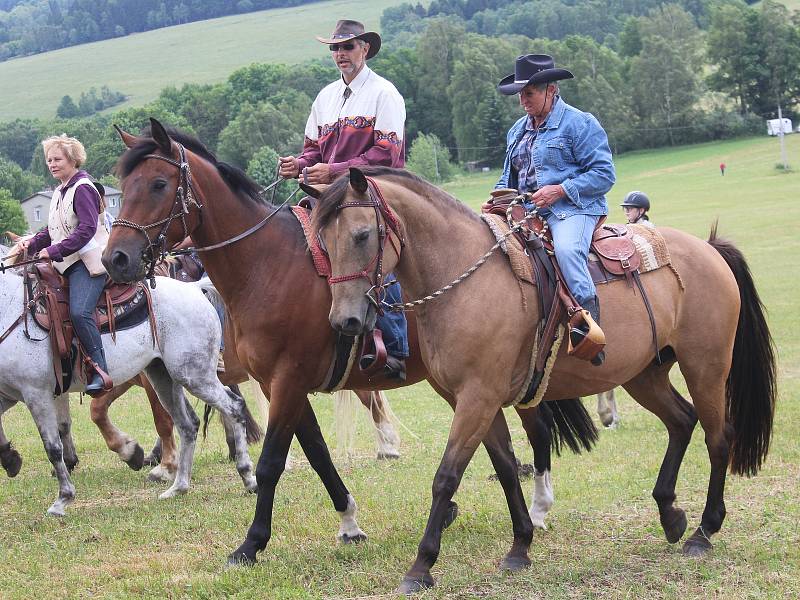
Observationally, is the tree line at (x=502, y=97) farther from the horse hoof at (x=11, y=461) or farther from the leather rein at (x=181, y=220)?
the leather rein at (x=181, y=220)

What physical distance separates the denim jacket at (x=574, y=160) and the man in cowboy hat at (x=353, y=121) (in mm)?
1183

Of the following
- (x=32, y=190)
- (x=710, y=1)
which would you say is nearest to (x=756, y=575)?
(x=32, y=190)

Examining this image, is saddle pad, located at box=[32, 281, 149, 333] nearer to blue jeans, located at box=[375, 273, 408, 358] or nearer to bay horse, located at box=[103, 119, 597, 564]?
bay horse, located at box=[103, 119, 597, 564]

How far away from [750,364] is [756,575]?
6.14 ft

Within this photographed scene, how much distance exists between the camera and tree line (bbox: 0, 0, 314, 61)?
179 metres

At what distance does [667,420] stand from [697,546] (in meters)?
1.05

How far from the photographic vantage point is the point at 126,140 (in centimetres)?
656

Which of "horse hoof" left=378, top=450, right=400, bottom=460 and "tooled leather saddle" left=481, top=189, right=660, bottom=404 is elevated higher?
"tooled leather saddle" left=481, top=189, right=660, bottom=404

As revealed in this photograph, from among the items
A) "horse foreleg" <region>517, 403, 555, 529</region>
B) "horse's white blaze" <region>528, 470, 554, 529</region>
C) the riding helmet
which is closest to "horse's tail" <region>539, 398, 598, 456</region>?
"horse foreleg" <region>517, 403, 555, 529</region>

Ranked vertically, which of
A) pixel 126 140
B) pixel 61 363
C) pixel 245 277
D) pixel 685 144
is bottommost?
pixel 685 144

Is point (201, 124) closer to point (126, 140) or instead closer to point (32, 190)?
point (32, 190)

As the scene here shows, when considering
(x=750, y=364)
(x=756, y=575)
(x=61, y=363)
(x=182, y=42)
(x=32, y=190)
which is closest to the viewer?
(x=756, y=575)

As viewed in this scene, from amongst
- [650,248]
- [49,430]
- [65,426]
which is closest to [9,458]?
[49,430]

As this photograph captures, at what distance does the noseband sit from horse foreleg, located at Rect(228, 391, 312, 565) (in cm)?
124
